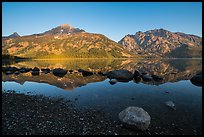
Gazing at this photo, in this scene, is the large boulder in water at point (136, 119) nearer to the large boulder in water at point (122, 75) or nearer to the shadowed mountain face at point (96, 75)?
the shadowed mountain face at point (96, 75)

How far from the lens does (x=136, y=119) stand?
554 inches

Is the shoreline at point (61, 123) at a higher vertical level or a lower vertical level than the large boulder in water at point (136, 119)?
lower

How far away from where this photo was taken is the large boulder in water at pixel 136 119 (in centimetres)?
1397

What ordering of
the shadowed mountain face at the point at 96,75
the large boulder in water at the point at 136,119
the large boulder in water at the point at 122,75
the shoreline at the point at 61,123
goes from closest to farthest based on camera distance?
the shoreline at the point at 61,123 → the large boulder in water at the point at 136,119 → the shadowed mountain face at the point at 96,75 → the large boulder in water at the point at 122,75

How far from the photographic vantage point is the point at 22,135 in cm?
1206

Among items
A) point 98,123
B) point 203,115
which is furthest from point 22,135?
point 203,115

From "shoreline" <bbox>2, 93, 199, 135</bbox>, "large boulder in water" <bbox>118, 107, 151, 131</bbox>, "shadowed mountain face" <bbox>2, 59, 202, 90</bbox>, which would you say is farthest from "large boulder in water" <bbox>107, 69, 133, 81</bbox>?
"large boulder in water" <bbox>118, 107, 151, 131</bbox>

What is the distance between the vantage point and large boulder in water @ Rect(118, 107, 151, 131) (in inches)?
550

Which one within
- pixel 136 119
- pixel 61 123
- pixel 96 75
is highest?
pixel 136 119

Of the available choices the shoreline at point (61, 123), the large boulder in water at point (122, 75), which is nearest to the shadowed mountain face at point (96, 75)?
the large boulder in water at point (122, 75)

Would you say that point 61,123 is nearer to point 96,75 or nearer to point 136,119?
point 136,119

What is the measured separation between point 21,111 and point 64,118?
16.8 feet

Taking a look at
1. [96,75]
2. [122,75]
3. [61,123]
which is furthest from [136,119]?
[96,75]

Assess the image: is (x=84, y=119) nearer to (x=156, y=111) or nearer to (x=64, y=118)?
(x=64, y=118)
